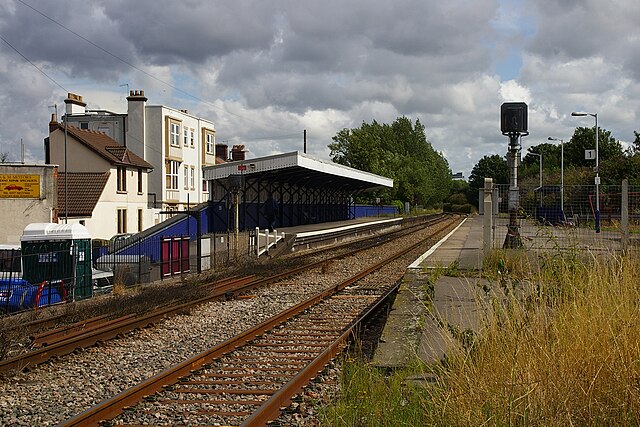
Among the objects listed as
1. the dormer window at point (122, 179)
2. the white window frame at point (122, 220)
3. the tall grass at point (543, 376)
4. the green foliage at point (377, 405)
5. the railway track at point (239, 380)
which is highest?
the dormer window at point (122, 179)

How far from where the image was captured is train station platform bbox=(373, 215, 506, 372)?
714cm

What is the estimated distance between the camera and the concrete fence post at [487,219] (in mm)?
15805

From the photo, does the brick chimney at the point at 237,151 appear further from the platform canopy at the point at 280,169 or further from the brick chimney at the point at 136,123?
the platform canopy at the point at 280,169

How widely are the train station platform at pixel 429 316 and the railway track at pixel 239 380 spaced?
2.45ft

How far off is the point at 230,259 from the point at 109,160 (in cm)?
1764

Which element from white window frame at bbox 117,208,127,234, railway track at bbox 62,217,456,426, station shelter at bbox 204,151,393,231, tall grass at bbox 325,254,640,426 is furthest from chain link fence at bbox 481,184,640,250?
white window frame at bbox 117,208,127,234

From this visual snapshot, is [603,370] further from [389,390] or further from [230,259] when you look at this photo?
[230,259]

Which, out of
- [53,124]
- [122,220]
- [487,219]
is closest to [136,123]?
[53,124]

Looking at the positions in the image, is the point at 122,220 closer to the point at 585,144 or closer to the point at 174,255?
the point at 174,255

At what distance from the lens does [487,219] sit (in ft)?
52.3

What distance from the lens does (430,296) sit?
458 inches

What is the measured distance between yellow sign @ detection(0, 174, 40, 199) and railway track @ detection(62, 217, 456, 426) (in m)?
22.5

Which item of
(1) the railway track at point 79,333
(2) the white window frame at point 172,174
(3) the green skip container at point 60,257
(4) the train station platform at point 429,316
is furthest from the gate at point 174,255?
(2) the white window frame at point 172,174

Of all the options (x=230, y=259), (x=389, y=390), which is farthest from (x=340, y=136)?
(x=389, y=390)
